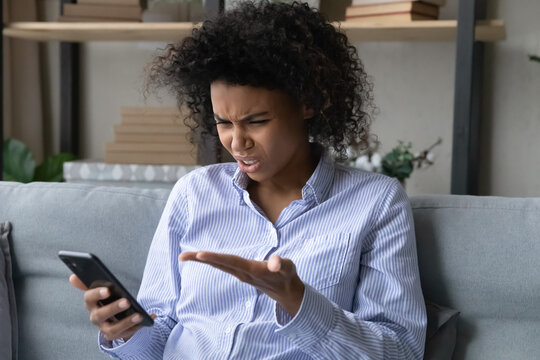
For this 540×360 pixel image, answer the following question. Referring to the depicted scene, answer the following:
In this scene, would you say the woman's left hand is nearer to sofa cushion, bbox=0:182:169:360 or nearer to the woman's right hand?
the woman's right hand

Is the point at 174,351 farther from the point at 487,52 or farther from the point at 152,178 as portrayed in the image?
the point at 487,52

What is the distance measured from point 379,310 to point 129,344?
0.41 meters

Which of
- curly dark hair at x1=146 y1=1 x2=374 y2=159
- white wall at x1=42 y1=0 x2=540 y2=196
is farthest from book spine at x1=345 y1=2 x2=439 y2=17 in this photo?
curly dark hair at x1=146 y1=1 x2=374 y2=159

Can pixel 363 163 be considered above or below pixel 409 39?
below

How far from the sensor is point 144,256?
150 cm

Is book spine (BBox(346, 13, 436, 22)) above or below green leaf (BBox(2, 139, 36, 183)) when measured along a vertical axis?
above

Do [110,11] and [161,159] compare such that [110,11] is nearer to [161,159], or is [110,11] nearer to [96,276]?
[161,159]

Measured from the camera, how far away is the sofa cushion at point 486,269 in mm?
1270

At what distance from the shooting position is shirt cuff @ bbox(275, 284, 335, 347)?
3.37 ft

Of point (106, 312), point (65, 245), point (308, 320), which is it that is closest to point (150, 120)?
point (65, 245)

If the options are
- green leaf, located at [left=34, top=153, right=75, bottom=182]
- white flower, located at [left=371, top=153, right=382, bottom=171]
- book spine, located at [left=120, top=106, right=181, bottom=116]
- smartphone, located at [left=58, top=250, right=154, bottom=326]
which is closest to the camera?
smartphone, located at [left=58, top=250, right=154, bottom=326]

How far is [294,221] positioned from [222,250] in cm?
14

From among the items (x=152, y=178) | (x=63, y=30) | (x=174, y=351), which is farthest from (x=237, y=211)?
(x=63, y=30)

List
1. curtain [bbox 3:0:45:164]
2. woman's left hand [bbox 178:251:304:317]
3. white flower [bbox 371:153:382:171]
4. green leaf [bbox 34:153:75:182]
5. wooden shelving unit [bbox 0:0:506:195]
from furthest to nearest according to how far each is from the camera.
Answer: curtain [bbox 3:0:45:164], green leaf [bbox 34:153:75:182], white flower [bbox 371:153:382:171], wooden shelving unit [bbox 0:0:506:195], woman's left hand [bbox 178:251:304:317]
